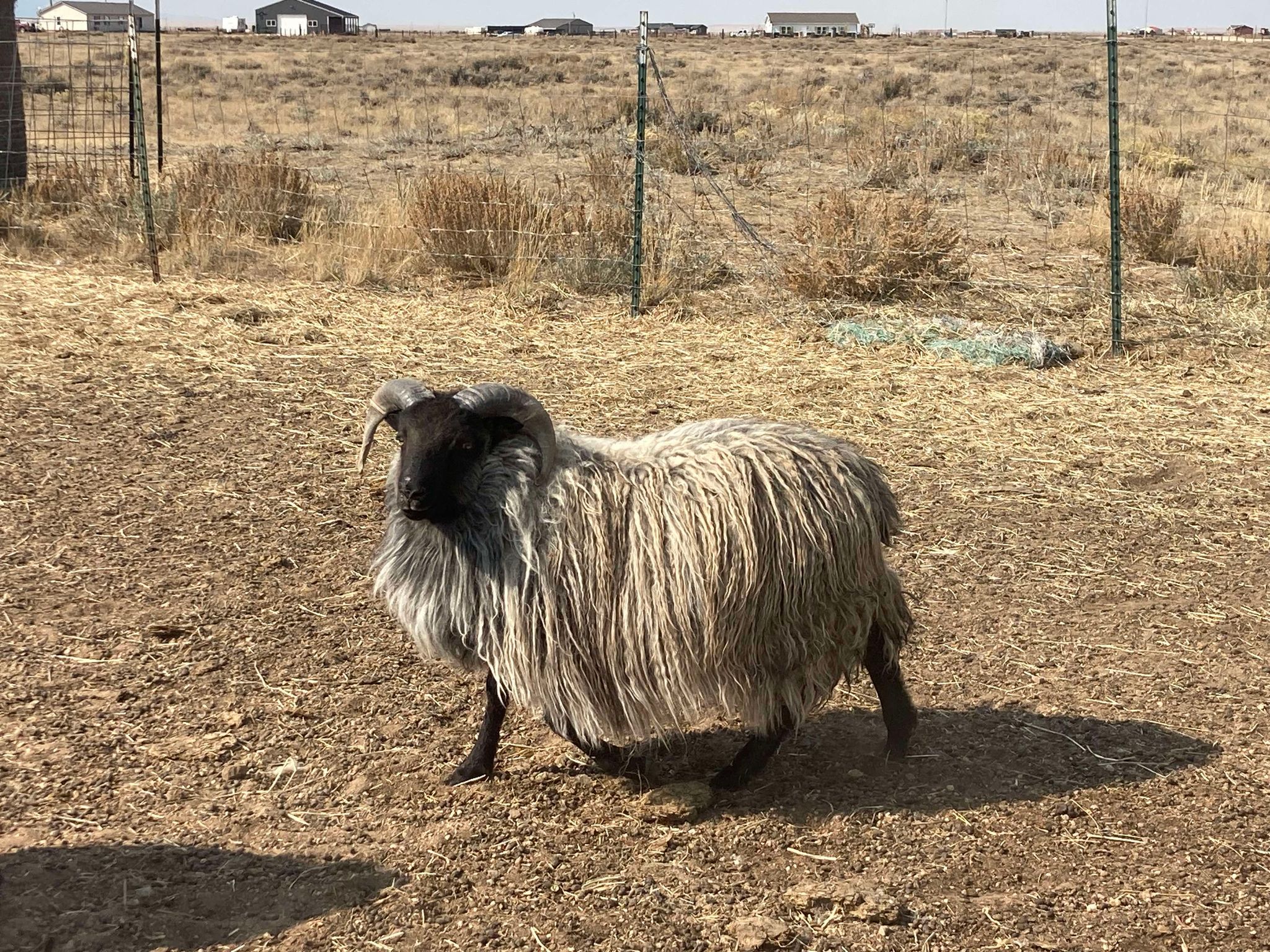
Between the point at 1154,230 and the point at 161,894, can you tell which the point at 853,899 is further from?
the point at 1154,230

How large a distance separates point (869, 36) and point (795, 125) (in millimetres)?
46870

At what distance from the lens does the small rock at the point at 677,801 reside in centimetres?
400

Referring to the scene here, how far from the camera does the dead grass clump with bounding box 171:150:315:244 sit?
12.4m

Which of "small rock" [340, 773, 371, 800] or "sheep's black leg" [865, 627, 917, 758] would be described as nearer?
"small rock" [340, 773, 371, 800]

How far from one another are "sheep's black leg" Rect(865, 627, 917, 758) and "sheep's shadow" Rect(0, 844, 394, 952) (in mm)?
1826

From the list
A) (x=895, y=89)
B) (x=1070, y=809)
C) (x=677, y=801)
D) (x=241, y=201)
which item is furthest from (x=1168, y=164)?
(x=677, y=801)

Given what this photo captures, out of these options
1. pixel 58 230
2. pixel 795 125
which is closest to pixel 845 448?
pixel 58 230

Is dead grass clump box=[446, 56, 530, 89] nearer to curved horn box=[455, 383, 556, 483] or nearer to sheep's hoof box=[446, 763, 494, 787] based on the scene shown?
curved horn box=[455, 383, 556, 483]

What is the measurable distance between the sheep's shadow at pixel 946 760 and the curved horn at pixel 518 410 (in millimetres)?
1251

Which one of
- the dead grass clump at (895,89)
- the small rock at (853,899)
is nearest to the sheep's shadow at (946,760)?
the small rock at (853,899)

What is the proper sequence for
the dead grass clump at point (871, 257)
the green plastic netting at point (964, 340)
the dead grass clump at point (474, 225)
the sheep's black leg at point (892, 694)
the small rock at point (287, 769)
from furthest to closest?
the dead grass clump at point (474, 225)
the dead grass clump at point (871, 257)
the green plastic netting at point (964, 340)
the sheep's black leg at point (892, 694)
the small rock at point (287, 769)

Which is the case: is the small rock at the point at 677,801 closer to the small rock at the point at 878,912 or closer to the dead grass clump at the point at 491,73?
the small rock at the point at 878,912

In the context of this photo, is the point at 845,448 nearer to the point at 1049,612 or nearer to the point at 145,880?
the point at 1049,612

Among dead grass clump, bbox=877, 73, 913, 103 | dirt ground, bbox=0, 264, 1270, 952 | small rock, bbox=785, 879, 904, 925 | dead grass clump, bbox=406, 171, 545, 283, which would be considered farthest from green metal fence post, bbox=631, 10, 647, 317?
dead grass clump, bbox=877, 73, 913, 103
